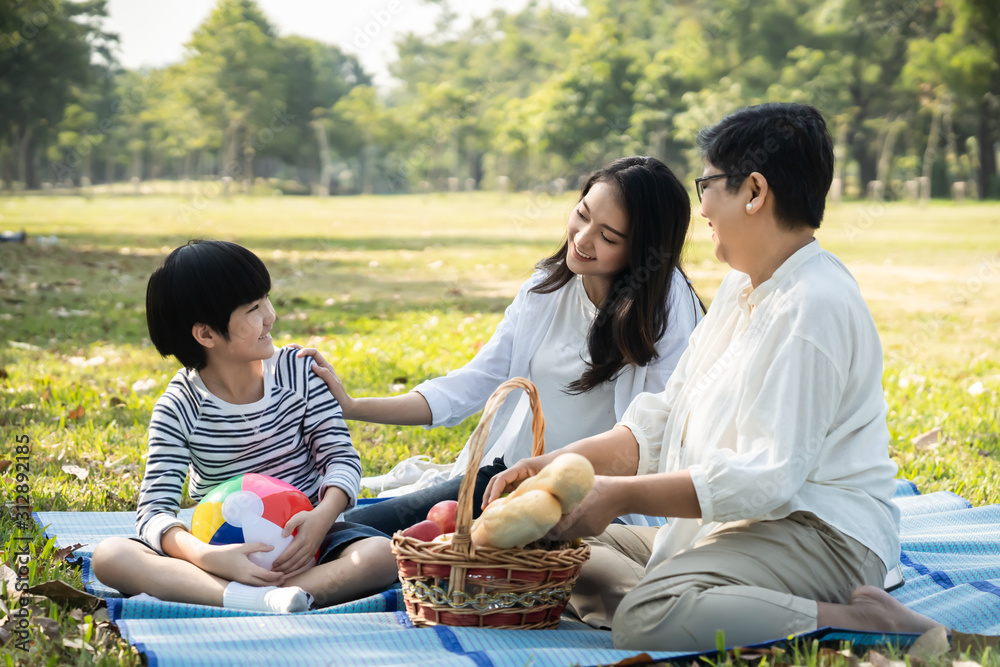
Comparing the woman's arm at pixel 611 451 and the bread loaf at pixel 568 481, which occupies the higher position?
the bread loaf at pixel 568 481

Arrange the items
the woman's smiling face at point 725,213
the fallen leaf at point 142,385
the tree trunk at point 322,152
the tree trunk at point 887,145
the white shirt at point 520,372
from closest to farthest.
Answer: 1. the woman's smiling face at point 725,213
2. the white shirt at point 520,372
3. the fallen leaf at point 142,385
4. the tree trunk at point 887,145
5. the tree trunk at point 322,152

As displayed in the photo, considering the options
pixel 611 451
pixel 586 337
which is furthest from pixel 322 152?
pixel 611 451

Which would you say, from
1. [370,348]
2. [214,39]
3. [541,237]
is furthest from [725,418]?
[214,39]

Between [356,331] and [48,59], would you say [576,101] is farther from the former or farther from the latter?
[356,331]

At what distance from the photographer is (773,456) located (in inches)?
86.9

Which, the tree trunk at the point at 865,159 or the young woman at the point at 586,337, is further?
the tree trunk at the point at 865,159

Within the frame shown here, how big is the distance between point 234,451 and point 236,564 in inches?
17.0

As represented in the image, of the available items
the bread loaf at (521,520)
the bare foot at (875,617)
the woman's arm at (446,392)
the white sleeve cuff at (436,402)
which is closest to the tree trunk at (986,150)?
the woman's arm at (446,392)

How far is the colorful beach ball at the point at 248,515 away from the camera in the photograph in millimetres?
2652

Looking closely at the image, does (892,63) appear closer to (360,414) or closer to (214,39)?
(214,39)

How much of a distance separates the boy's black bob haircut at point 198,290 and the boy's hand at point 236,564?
66 cm

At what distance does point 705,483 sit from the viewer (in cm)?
221

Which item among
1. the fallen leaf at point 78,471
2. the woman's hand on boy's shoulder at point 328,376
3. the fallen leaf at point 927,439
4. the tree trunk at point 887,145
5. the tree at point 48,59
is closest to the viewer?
the woman's hand on boy's shoulder at point 328,376

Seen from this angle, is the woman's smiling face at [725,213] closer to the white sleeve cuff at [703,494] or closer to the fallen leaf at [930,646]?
the white sleeve cuff at [703,494]
